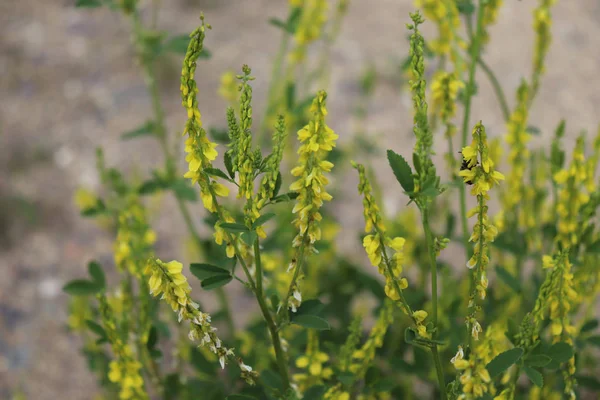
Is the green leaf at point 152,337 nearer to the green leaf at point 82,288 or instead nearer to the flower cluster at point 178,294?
the green leaf at point 82,288

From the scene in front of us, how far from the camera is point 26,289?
3.36m

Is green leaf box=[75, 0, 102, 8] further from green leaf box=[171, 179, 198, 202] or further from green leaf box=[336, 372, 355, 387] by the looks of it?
green leaf box=[336, 372, 355, 387]

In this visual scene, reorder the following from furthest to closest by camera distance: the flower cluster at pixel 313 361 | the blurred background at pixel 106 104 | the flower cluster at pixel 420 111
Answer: the blurred background at pixel 106 104
the flower cluster at pixel 313 361
the flower cluster at pixel 420 111

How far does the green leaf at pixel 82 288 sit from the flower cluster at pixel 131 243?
101 millimetres

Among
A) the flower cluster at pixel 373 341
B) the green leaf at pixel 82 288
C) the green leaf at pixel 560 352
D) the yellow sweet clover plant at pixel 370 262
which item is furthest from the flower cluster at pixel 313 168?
the green leaf at pixel 82 288

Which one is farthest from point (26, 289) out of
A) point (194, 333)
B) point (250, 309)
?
point (194, 333)

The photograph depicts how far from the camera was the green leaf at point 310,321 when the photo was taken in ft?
4.23

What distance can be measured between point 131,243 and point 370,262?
0.75m

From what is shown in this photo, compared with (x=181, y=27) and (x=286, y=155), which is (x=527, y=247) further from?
(x=181, y=27)

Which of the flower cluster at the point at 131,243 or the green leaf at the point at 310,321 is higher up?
the flower cluster at the point at 131,243

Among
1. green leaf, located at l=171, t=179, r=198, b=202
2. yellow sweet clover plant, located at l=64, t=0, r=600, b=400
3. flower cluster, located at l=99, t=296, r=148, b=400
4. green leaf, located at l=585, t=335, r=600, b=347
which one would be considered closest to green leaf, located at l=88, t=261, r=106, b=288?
yellow sweet clover plant, located at l=64, t=0, r=600, b=400

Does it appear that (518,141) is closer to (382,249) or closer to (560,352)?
(560,352)

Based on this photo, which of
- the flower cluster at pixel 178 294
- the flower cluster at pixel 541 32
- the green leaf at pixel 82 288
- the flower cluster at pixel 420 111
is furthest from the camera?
the flower cluster at pixel 541 32

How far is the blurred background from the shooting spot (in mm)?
3277
